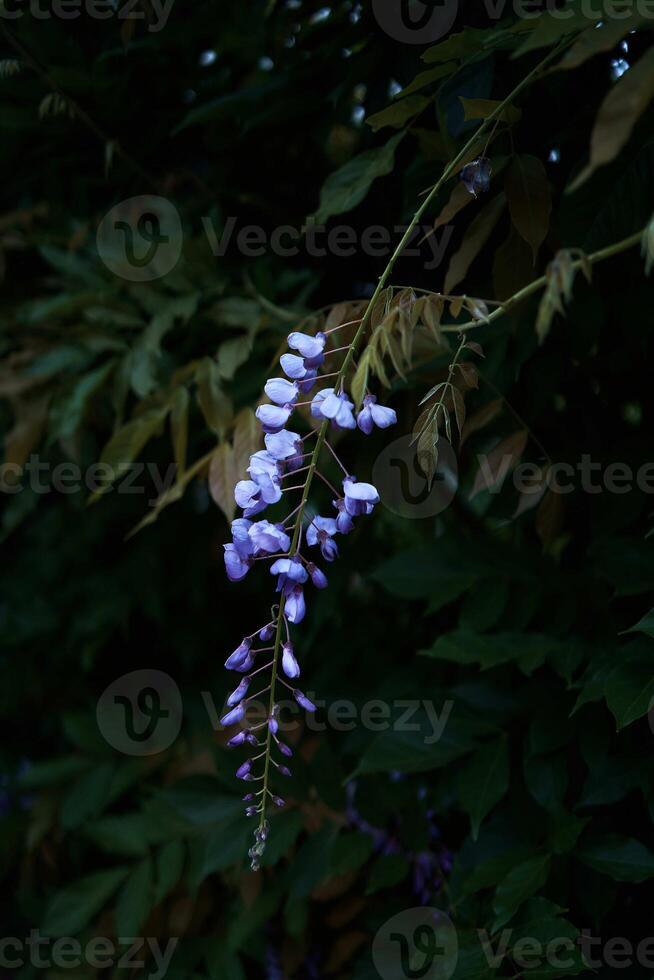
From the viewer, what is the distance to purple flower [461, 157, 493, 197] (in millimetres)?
854

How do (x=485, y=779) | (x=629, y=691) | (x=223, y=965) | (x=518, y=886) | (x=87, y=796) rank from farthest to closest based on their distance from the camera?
1. (x=87, y=796)
2. (x=223, y=965)
3. (x=485, y=779)
4. (x=518, y=886)
5. (x=629, y=691)

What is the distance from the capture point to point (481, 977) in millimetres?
951

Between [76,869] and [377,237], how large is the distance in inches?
64.3

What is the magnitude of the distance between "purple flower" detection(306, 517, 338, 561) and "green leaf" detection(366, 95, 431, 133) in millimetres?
432

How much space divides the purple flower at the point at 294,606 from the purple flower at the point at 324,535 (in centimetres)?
4

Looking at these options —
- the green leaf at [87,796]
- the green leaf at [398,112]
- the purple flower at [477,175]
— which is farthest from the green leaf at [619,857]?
the green leaf at [87,796]

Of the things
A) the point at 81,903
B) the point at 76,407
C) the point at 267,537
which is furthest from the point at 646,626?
the point at 81,903

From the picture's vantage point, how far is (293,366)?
817mm

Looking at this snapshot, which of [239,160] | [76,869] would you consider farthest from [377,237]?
[76,869]

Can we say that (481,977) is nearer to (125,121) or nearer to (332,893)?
(332,893)

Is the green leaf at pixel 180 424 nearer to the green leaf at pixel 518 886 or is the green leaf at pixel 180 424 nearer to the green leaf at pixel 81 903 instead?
the green leaf at pixel 518 886

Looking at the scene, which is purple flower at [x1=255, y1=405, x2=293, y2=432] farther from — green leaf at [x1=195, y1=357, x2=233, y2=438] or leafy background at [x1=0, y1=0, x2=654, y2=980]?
green leaf at [x1=195, y1=357, x2=233, y2=438]

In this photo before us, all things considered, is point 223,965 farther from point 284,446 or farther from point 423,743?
point 284,446

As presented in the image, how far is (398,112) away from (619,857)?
87 cm
